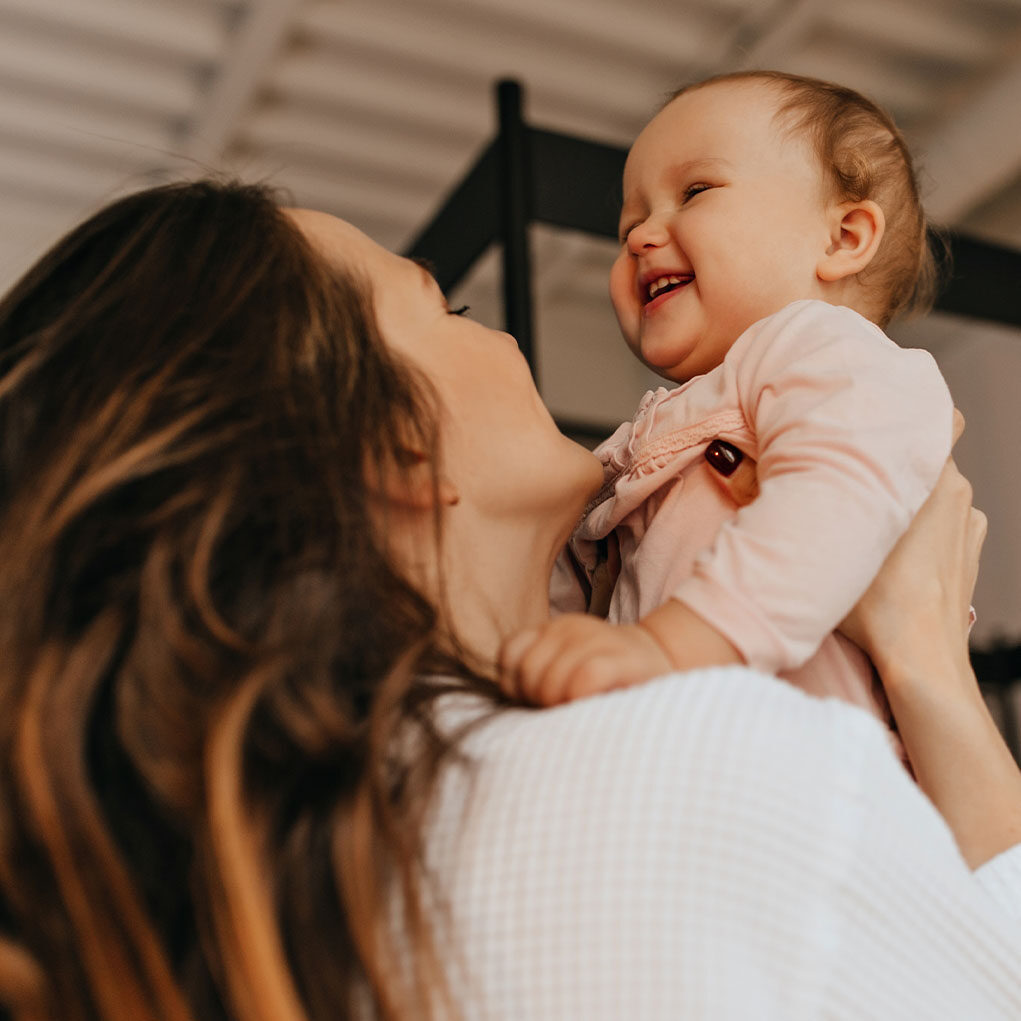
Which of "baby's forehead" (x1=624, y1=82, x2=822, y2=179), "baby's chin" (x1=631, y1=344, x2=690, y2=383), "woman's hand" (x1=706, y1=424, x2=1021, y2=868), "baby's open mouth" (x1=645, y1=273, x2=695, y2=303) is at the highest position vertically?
"baby's forehead" (x1=624, y1=82, x2=822, y2=179)

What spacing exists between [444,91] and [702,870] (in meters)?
4.69

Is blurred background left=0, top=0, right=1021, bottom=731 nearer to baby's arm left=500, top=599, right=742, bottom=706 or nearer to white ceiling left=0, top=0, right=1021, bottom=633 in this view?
white ceiling left=0, top=0, right=1021, bottom=633

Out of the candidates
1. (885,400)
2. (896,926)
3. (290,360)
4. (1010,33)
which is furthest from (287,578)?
(1010,33)

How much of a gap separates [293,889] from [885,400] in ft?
2.24

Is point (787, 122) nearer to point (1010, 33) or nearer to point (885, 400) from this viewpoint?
point (885, 400)

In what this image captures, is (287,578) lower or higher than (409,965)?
higher

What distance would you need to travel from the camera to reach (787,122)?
1564mm

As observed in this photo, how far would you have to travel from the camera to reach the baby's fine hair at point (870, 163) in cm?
157

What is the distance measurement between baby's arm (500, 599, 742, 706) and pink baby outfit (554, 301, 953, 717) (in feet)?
0.10

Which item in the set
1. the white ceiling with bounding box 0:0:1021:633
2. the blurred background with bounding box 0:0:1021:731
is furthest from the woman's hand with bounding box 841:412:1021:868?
the white ceiling with bounding box 0:0:1021:633

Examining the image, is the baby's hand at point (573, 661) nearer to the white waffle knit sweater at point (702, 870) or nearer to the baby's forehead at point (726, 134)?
the white waffle knit sweater at point (702, 870)

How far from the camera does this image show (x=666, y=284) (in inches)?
59.6

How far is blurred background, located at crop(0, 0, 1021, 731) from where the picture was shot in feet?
14.8

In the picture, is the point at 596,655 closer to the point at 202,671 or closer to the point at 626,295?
the point at 202,671
